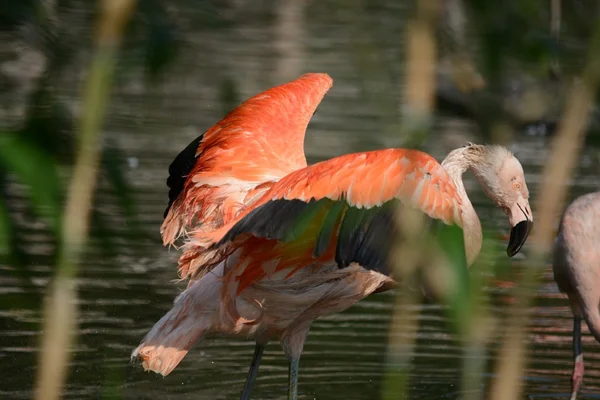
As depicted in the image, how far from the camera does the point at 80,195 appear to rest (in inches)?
49.7

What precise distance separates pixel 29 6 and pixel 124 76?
0.38 feet

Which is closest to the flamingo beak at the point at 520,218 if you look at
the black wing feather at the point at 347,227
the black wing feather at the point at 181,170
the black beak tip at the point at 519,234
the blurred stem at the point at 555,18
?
the black beak tip at the point at 519,234

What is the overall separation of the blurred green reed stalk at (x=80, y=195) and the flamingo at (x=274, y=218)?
53.1 inches

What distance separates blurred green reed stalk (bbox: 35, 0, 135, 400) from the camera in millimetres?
1107

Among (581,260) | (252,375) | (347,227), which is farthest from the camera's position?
(581,260)

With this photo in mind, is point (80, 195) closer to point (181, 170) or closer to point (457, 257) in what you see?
point (457, 257)

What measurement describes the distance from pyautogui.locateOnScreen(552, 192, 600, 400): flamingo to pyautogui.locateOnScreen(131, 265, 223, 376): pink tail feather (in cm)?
221

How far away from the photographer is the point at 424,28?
110 centimetres

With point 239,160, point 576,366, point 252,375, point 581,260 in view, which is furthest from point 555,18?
point 581,260

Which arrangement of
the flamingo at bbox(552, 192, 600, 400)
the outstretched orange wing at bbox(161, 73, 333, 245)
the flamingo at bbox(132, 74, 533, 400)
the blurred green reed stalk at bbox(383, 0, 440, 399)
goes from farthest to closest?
the flamingo at bbox(552, 192, 600, 400) → the outstretched orange wing at bbox(161, 73, 333, 245) → the flamingo at bbox(132, 74, 533, 400) → the blurred green reed stalk at bbox(383, 0, 440, 399)

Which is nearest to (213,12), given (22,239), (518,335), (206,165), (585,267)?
(22,239)

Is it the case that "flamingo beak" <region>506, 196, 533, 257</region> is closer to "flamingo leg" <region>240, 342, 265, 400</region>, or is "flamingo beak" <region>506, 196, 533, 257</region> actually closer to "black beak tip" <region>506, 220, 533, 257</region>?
"black beak tip" <region>506, 220, 533, 257</region>

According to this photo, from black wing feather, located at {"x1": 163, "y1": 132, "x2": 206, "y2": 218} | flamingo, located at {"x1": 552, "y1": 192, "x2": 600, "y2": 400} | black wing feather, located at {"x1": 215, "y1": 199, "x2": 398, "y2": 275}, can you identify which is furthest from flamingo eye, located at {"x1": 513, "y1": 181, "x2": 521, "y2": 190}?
flamingo, located at {"x1": 552, "y1": 192, "x2": 600, "y2": 400}

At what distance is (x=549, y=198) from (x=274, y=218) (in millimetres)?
1670
